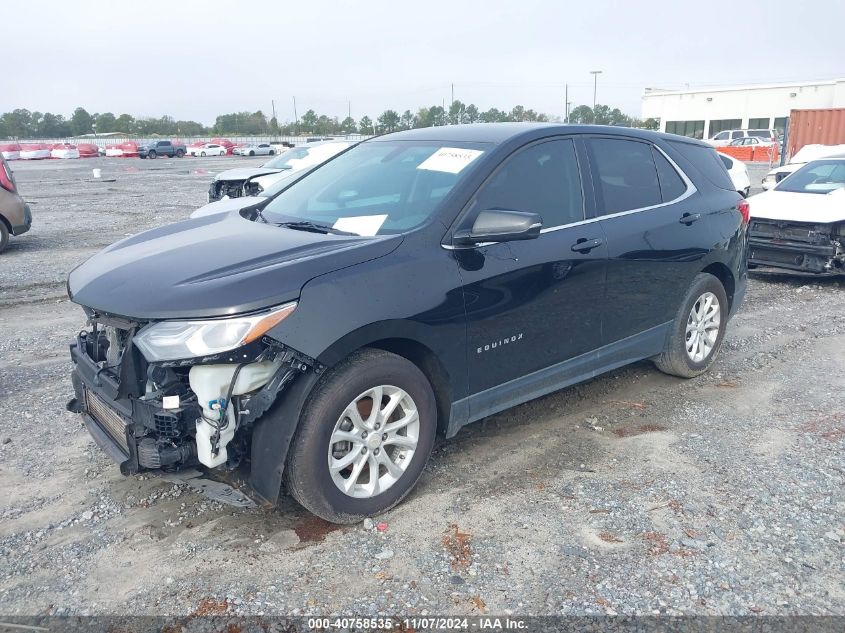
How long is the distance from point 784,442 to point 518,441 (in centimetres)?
162

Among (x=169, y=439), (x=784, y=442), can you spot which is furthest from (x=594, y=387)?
(x=169, y=439)

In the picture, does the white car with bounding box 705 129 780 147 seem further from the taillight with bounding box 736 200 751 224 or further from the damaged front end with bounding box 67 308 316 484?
the damaged front end with bounding box 67 308 316 484

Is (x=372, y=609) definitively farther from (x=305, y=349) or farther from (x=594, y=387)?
(x=594, y=387)

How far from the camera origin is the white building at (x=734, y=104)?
53219mm

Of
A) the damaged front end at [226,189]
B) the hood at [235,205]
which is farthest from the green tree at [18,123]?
the hood at [235,205]

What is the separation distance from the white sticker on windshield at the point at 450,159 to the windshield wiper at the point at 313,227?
67cm

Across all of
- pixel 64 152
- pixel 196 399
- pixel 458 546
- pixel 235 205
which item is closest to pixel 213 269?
pixel 196 399

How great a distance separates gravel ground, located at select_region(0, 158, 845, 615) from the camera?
285 centimetres

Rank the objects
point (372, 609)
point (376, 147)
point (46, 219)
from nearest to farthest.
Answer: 1. point (372, 609)
2. point (376, 147)
3. point (46, 219)

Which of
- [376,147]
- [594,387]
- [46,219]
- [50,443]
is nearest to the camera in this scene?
[50,443]

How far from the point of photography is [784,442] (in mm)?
4266

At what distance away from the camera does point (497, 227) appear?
135 inches

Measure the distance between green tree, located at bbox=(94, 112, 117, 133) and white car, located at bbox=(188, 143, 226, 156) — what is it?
4208cm

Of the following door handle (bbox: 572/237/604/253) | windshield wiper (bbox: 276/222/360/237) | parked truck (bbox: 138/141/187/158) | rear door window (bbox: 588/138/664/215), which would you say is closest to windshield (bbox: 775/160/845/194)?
rear door window (bbox: 588/138/664/215)
